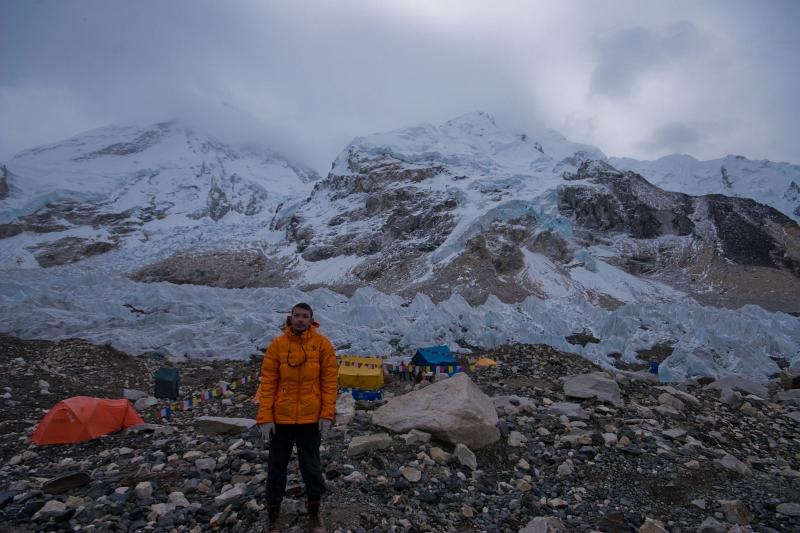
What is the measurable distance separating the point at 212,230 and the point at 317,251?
26.9 meters

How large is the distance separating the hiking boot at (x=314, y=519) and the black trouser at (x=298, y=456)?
0.15 feet

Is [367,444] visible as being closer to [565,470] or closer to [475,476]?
[475,476]

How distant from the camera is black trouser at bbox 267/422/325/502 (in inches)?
142

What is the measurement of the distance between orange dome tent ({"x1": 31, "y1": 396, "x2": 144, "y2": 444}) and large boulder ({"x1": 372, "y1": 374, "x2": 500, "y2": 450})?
4287 mm

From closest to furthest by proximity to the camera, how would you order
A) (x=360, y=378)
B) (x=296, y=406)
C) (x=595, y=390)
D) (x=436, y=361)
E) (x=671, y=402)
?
(x=296, y=406), (x=671, y=402), (x=595, y=390), (x=360, y=378), (x=436, y=361)

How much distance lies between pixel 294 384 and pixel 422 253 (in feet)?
189

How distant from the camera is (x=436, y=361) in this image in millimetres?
12820

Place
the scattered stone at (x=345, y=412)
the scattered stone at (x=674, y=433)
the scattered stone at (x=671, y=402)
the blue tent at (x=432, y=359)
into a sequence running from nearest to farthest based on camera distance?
the scattered stone at (x=674, y=433), the scattered stone at (x=345, y=412), the scattered stone at (x=671, y=402), the blue tent at (x=432, y=359)

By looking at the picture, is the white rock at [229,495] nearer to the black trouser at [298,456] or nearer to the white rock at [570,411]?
the black trouser at [298,456]

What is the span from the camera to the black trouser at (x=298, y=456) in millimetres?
3613

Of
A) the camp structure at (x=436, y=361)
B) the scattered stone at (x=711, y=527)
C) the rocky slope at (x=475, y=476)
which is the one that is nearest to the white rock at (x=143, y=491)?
the rocky slope at (x=475, y=476)

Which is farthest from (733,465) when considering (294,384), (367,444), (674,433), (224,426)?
(224,426)

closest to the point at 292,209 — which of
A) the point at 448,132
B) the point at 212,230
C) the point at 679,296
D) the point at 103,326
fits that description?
the point at 212,230

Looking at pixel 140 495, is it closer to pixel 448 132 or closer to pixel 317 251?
pixel 317 251
